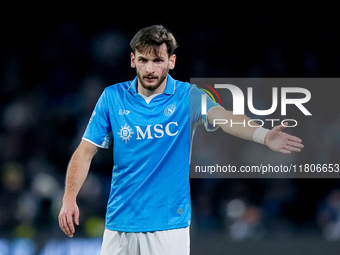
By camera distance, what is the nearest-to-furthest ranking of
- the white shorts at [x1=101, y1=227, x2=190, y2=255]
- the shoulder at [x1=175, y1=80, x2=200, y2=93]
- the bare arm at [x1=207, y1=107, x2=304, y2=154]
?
the bare arm at [x1=207, y1=107, x2=304, y2=154] → the white shorts at [x1=101, y1=227, x2=190, y2=255] → the shoulder at [x1=175, y1=80, x2=200, y2=93]

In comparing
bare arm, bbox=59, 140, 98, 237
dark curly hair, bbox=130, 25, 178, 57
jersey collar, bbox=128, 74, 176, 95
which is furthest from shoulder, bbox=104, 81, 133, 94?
bare arm, bbox=59, 140, 98, 237

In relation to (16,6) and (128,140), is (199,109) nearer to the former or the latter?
(128,140)

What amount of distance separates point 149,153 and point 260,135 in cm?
64

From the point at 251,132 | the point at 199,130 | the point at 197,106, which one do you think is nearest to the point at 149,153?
the point at 197,106

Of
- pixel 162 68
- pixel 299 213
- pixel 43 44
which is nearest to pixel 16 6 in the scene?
pixel 43 44

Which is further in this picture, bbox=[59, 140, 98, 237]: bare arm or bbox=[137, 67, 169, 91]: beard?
bbox=[137, 67, 169, 91]: beard

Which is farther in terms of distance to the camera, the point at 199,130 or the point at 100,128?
the point at 199,130

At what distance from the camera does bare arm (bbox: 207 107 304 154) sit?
3.15 meters

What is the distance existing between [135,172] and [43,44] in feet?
19.6

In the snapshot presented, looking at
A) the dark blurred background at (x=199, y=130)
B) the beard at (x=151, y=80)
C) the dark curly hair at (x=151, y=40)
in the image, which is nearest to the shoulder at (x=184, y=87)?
the beard at (x=151, y=80)

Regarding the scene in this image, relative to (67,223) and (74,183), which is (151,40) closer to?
(74,183)

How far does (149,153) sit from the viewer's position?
131 inches

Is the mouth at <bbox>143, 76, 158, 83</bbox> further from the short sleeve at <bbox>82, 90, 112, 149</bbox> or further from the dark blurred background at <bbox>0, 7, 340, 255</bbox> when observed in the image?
the dark blurred background at <bbox>0, 7, 340, 255</bbox>

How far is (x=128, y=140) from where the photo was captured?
3357 millimetres
